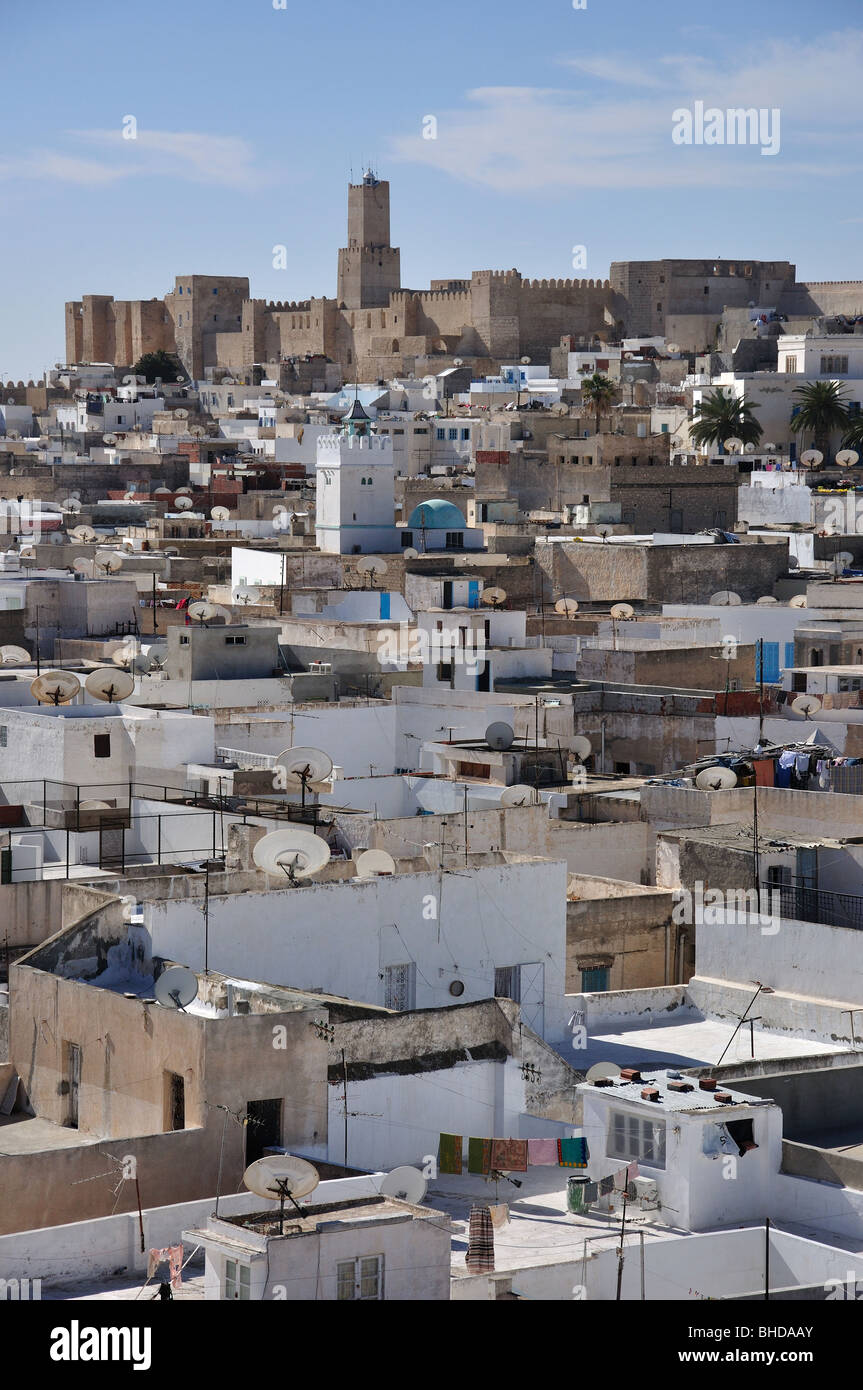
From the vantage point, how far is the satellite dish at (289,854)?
13367 millimetres

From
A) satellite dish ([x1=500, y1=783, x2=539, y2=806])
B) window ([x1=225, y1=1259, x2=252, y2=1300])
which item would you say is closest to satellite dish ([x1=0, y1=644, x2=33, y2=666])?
satellite dish ([x1=500, y1=783, x2=539, y2=806])

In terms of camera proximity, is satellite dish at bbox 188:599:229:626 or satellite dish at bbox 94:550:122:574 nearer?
satellite dish at bbox 188:599:229:626

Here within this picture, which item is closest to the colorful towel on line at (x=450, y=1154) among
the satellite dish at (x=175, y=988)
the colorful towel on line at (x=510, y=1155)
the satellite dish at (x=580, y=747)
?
the colorful towel on line at (x=510, y=1155)

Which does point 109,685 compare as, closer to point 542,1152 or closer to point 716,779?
point 716,779

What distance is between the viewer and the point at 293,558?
34.0 meters

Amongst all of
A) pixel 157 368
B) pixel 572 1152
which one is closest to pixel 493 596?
pixel 572 1152

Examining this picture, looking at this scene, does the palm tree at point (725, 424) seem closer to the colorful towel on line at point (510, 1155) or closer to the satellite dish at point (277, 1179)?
the colorful towel on line at point (510, 1155)

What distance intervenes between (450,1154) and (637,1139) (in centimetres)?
98

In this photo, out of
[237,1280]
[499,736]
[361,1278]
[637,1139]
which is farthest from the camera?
[499,736]

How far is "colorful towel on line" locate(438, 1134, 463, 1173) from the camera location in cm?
1182

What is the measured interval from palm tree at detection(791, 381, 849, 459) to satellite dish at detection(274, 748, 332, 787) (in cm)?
3307

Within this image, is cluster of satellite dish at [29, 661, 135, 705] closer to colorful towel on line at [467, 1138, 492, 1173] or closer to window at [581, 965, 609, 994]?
window at [581, 965, 609, 994]

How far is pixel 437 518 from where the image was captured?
123ft
